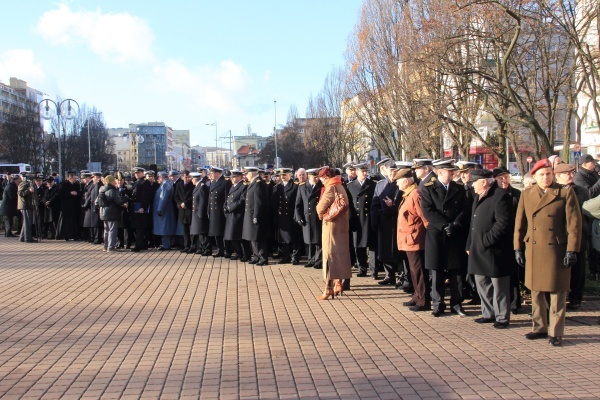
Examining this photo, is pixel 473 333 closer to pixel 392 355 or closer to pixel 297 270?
pixel 392 355

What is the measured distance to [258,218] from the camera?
46.2 ft

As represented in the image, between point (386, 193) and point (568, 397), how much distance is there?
6218mm

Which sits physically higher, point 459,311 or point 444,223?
point 444,223

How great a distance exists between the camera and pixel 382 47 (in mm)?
35375

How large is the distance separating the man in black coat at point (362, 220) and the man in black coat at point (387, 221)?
0.53m

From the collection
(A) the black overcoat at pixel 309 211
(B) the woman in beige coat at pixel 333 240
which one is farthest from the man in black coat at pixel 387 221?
(A) the black overcoat at pixel 309 211

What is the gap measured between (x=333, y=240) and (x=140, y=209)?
8429 mm

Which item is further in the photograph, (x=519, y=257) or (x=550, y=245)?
(x=519, y=257)

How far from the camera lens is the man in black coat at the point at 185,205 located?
1684 cm

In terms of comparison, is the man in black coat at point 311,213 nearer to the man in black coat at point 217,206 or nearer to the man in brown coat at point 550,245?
the man in black coat at point 217,206

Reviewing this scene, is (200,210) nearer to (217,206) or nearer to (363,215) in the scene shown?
(217,206)

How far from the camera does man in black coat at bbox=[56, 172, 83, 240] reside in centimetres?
1998

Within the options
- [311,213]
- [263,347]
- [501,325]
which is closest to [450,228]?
[501,325]

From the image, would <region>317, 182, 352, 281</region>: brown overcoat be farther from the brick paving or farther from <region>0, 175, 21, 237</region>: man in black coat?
<region>0, 175, 21, 237</region>: man in black coat
